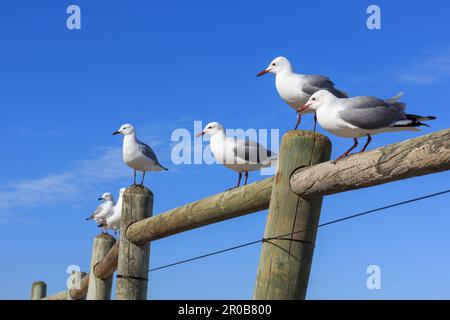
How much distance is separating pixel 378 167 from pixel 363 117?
1.06 metres

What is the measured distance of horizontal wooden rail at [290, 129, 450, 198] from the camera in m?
3.17

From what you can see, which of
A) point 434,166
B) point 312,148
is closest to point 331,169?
point 312,148

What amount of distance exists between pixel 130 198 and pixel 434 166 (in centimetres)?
386

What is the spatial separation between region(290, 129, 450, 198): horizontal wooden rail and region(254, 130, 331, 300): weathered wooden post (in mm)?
74

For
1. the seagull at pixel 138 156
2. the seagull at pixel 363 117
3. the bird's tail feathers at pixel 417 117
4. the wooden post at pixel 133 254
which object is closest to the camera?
the bird's tail feathers at pixel 417 117

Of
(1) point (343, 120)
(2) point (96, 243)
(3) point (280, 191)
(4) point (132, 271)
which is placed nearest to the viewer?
(3) point (280, 191)

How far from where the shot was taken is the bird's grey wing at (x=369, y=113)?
4430mm

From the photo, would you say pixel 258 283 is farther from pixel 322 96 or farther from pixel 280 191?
pixel 322 96

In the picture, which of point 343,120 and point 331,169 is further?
point 343,120

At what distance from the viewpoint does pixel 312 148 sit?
399 centimetres

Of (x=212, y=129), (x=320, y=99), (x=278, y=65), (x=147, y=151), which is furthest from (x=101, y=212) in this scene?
(x=320, y=99)

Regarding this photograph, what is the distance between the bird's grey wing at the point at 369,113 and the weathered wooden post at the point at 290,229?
1.59ft

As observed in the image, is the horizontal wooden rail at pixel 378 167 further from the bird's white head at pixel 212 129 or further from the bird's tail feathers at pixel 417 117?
the bird's white head at pixel 212 129

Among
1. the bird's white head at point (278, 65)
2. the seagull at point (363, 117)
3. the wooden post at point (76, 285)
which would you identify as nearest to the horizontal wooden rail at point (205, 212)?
the seagull at point (363, 117)
